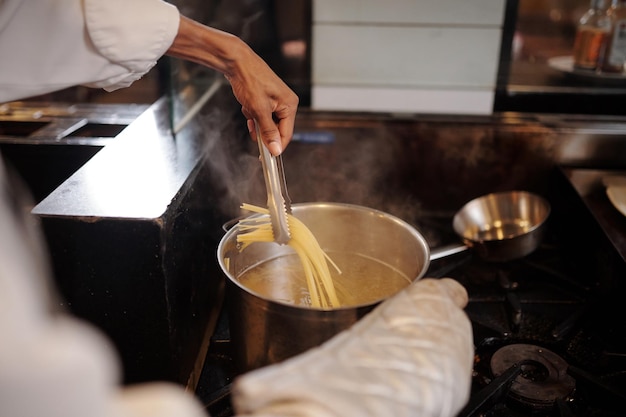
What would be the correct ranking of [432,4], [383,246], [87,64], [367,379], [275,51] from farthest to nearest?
[275,51]
[432,4]
[383,246]
[87,64]
[367,379]

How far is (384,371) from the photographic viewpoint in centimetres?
78

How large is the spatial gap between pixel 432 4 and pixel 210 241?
1135 mm

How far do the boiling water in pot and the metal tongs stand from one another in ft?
0.74

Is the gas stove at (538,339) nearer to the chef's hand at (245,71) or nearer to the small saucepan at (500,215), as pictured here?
the small saucepan at (500,215)

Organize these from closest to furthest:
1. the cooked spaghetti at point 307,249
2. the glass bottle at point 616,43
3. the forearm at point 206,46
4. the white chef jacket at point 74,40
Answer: the white chef jacket at point 74,40 < the forearm at point 206,46 < the cooked spaghetti at point 307,249 < the glass bottle at point 616,43

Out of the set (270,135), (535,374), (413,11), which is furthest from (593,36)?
(270,135)

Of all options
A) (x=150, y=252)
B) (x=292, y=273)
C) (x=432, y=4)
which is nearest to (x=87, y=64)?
(x=150, y=252)

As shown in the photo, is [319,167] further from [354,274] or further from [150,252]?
[150,252]

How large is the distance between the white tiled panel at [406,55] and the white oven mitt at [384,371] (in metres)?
1.30

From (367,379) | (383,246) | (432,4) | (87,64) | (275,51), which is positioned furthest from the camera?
(275,51)

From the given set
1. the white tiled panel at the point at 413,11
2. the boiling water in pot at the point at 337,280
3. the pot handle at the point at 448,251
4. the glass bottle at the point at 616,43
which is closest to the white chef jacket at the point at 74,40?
the boiling water in pot at the point at 337,280

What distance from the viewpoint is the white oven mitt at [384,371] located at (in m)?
0.70

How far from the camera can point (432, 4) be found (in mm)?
1970

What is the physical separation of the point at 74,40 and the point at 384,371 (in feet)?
2.60
